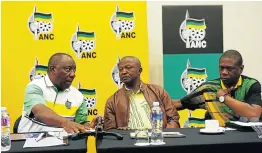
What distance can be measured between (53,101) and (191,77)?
5.78 ft

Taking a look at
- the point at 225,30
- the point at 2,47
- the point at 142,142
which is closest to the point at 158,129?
the point at 142,142

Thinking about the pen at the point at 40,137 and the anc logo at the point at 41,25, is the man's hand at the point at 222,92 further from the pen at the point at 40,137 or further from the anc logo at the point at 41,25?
the anc logo at the point at 41,25

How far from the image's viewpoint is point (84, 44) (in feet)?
12.9

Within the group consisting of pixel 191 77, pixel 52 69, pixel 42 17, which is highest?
pixel 42 17

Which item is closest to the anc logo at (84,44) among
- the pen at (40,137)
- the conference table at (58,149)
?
the pen at (40,137)

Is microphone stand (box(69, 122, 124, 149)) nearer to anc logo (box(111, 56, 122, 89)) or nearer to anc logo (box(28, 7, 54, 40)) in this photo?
anc logo (box(111, 56, 122, 89))

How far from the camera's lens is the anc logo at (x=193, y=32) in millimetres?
4266

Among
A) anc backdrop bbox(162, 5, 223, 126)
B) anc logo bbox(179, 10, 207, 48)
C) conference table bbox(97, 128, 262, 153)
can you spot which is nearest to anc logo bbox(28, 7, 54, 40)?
anc backdrop bbox(162, 5, 223, 126)

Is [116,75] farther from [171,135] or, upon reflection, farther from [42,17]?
[171,135]

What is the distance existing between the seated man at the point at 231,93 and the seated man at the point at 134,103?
349 mm

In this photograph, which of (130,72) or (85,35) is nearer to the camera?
(130,72)

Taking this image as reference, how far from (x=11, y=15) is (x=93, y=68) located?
0.97 m

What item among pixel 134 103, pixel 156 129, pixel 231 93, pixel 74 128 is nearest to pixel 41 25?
pixel 134 103

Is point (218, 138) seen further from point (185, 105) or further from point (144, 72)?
point (144, 72)
